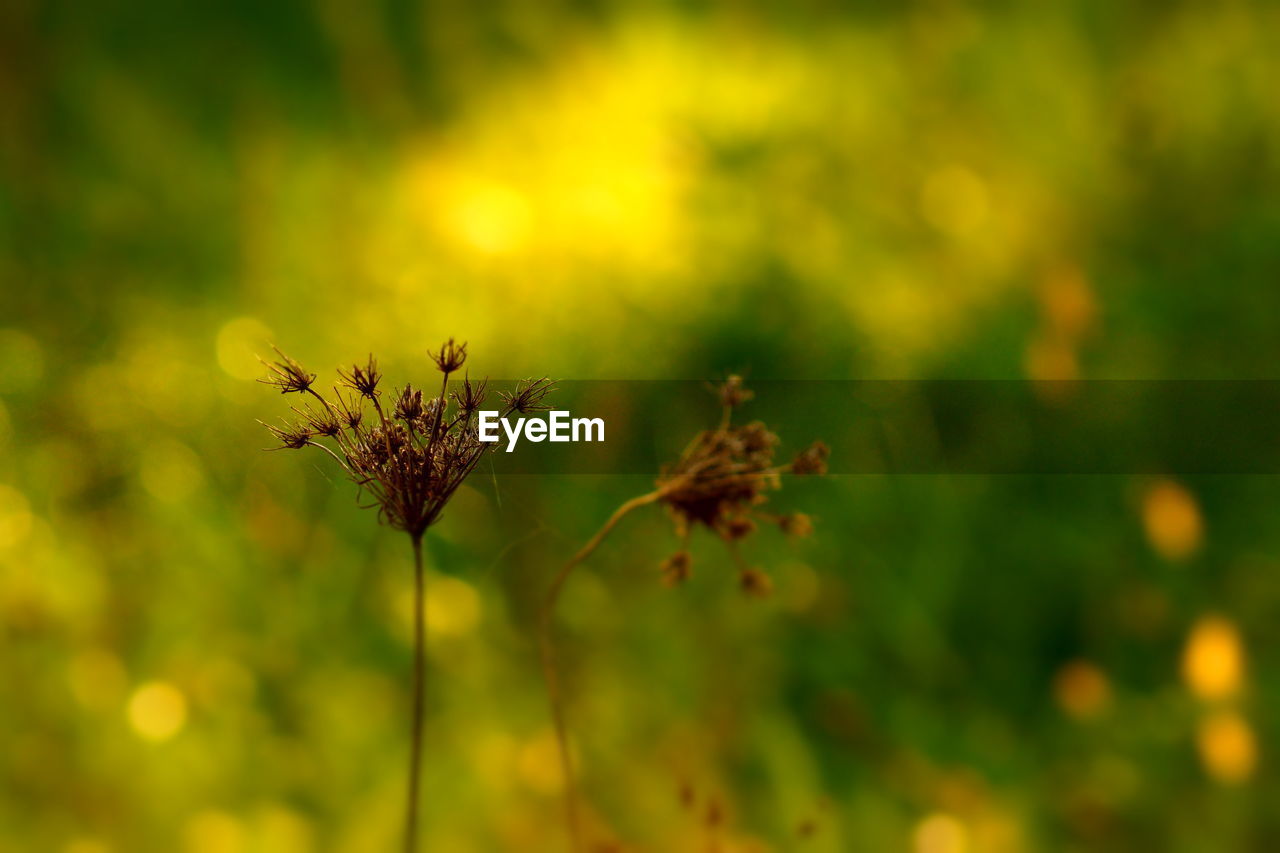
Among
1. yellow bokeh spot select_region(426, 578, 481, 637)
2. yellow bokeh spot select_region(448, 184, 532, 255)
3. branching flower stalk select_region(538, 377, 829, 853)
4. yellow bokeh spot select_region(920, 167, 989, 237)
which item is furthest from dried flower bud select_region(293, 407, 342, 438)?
yellow bokeh spot select_region(920, 167, 989, 237)

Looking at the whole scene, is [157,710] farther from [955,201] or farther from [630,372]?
[955,201]

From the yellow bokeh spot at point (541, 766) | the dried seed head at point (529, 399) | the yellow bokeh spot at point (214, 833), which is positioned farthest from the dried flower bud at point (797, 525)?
the yellow bokeh spot at point (214, 833)

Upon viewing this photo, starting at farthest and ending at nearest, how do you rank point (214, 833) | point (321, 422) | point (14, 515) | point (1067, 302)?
point (1067, 302)
point (14, 515)
point (214, 833)
point (321, 422)

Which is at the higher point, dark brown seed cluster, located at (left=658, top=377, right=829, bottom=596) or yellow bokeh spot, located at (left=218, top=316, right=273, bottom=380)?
yellow bokeh spot, located at (left=218, top=316, right=273, bottom=380)

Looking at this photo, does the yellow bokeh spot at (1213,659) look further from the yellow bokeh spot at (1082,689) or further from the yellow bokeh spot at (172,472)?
the yellow bokeh spot at (172,472)

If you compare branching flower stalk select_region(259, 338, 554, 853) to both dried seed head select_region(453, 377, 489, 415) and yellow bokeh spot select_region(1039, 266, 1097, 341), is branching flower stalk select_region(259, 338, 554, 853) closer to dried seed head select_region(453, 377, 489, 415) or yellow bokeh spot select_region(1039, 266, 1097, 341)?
dried seed head select_region(453, 377, 489, 415)

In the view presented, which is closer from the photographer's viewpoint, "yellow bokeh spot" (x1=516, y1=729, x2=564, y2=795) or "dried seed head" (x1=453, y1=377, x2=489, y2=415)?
"dried seed head" (x1=453, y1=377, x2=489, y2=415)

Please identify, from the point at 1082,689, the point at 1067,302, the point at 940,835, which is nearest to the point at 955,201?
the point at 1067,302

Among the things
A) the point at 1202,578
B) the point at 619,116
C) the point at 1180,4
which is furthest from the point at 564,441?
the point at 1180,4
